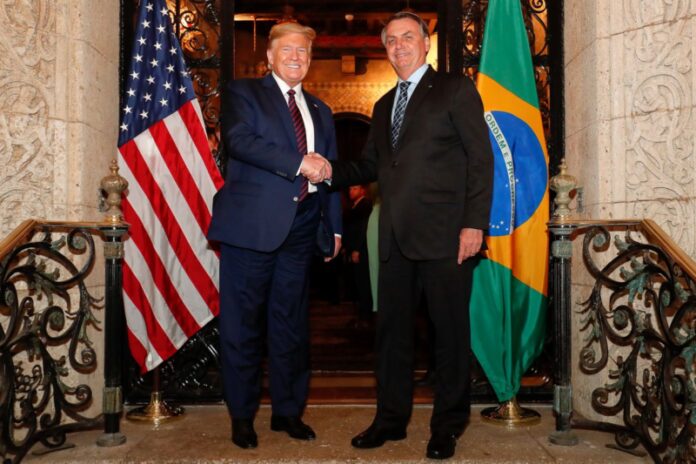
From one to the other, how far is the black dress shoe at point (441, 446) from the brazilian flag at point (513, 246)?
0.74 m

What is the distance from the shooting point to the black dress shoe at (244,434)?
3.19 meters

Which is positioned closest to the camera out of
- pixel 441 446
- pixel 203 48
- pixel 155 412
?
pixel 441 446

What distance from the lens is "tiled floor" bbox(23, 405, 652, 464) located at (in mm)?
3049

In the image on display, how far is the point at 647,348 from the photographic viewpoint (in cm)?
309

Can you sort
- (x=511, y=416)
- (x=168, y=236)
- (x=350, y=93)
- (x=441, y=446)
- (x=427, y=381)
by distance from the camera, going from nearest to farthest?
(x=441, y=446)
(x=511, y=416)
(x=168, y=236)
(x=427, y=381)
(x=350, y=93)

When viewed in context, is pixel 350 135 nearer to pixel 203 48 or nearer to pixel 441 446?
pixel 203 48

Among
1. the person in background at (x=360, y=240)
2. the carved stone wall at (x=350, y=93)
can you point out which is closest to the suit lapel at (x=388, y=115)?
the person in background at (x=360, y=240)

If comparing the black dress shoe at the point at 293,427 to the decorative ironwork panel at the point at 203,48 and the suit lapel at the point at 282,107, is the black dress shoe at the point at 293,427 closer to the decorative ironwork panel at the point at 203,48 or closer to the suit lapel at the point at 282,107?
the suit lapel at the point at 282,107

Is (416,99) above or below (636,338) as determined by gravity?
above

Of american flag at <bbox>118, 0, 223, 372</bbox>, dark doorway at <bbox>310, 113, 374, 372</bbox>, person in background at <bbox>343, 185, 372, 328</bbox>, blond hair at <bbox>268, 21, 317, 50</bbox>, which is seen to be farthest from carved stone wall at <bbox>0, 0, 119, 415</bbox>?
person in background at <bbox>343, 185, 372, 328</bbox>

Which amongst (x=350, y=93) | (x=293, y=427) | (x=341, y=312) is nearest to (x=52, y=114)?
(x=293, y=427)

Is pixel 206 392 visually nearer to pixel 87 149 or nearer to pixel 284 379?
pixel 284 379

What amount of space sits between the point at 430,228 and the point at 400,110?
0.62 m

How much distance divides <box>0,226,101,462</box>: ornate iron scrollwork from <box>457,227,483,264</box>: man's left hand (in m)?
1.77
